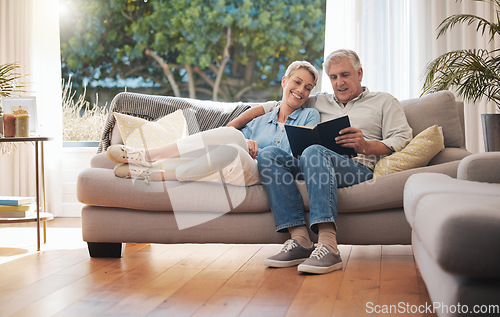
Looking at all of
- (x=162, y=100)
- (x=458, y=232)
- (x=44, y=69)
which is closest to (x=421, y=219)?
(x=458, y=232)

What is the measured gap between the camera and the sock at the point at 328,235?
7.30ft

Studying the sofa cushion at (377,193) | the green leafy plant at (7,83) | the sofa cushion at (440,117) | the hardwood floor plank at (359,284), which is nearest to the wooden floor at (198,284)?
the hardwood floor plank at (359,284)

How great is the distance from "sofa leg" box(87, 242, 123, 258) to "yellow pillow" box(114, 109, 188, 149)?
52 cm

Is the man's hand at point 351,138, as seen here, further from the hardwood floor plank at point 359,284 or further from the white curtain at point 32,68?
the white curtain at point 32,68

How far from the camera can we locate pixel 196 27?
601 cm

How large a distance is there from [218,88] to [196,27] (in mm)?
730

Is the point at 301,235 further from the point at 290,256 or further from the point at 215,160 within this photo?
the point at 215,160

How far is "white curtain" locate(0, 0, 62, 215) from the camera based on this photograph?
167 inches

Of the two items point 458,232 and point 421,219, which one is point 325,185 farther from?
point 458,232

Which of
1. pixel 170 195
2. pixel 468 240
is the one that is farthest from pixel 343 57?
pixel 468 240

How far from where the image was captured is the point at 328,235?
2.24m

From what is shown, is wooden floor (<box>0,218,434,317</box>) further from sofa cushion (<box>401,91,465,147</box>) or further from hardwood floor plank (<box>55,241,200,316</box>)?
sofa cushion (<box>401,91,465,147</box>)

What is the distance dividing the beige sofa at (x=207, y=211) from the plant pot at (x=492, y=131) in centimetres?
65

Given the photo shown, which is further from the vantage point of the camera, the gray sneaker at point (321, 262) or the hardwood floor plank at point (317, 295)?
the gray sneaker at point (321, 262)
